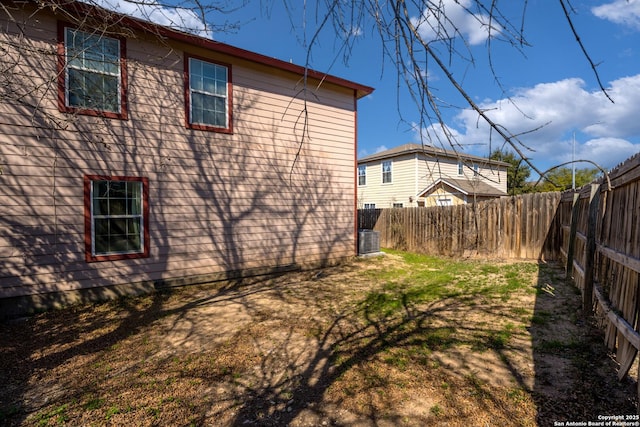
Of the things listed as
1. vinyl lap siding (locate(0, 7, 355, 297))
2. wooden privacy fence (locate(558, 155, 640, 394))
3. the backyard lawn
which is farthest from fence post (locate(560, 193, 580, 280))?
vinyl lap siding (locate(0, 7, 355, 297))

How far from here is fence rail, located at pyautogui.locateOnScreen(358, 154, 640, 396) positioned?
2912 mm

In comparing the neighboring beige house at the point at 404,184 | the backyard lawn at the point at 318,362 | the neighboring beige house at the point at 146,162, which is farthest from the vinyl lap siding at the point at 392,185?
the backyard lawn at the point at 318,362

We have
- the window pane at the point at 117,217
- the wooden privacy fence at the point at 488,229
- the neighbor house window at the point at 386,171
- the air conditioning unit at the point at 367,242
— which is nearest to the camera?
the window pane at the point at 117,217

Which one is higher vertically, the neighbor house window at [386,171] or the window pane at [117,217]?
the neighbor house window at [386,171]

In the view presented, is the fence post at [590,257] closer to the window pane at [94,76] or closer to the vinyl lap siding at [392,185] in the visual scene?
the window pane at [94,76]

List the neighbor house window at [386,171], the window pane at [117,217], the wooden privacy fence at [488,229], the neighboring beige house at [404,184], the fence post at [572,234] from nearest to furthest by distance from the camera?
1. the window pane at [117,217]
2. the fence post at [572,234]
3. the wooden privacy fence at [488,229]
4. the neighboring beige house at [404,184]
5. the neighbor house window at [386,171]

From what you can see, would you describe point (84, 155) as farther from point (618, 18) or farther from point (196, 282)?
point (618, 18)

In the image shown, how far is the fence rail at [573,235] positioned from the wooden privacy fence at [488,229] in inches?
0.9

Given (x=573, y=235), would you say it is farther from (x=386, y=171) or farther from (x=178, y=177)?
(x=386, y=171)

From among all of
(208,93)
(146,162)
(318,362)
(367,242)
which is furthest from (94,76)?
(367,242)

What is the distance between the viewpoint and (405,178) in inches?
792

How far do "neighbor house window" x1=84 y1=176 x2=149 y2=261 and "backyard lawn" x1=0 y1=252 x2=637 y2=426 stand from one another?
3.43 ft

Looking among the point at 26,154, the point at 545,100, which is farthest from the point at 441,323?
the point at 26,154

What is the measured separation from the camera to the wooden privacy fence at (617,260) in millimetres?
2756
